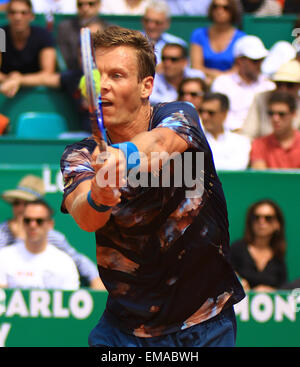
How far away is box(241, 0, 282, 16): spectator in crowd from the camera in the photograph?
9297 mm

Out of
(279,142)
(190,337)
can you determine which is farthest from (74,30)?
(190,337)

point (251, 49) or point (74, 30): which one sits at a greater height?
point (74, 30)

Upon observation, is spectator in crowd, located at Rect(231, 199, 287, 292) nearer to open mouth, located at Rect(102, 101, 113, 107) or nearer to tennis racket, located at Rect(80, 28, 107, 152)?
open mouth, located at Rect(102, 101, 113, 107)

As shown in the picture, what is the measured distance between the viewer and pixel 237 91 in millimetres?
7723

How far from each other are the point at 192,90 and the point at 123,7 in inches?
99.1

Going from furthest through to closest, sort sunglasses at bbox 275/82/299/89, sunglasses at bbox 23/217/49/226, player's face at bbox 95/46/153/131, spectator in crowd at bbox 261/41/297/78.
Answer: spectator in crowd at bbox 261/41/297/78 < sunglasses at bbox 275/82/299/89 < sunglasses at bbox 23/217/49/226 < player's face at bbox 95/46/153/131

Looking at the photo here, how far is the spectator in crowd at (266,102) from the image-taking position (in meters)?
7.23

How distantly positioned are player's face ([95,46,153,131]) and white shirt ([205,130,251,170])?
12.3ft

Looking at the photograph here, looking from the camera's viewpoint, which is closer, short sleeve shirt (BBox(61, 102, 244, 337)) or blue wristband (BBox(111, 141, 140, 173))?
blue wristband (BBox(111, 141, 140, 173))

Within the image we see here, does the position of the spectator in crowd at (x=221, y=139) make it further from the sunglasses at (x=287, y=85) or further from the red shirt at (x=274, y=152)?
the sunglasses at (x=287, y=85)

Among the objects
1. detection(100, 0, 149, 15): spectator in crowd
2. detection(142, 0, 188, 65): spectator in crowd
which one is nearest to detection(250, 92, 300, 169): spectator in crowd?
detection(142, 0, 188, 65): spectator in crowd

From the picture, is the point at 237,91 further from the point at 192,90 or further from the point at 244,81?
the point at 192,90
